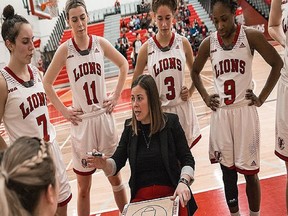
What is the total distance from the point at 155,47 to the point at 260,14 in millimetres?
17743

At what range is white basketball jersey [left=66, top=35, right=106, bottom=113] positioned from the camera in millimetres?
3387

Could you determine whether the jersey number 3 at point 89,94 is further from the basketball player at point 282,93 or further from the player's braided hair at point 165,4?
the basketball player at point 282,93

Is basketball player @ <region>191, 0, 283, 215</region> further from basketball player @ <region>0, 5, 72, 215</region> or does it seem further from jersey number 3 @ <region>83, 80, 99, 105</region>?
basketball player @ <region>0, 5, 72, 215</region>

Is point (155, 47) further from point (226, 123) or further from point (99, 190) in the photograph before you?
point (99, 190)

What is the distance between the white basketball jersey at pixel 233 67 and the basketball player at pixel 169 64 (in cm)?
36

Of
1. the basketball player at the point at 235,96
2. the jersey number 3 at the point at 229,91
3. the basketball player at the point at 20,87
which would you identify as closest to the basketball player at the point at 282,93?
the basketball player at the point at 235,96

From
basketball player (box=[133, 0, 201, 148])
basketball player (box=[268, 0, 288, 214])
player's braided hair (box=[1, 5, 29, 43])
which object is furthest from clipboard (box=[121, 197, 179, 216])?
player's braided hair (box=[1, 5, 29, 43])

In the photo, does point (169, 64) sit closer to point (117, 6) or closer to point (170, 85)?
point (170, 85)

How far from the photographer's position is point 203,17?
22.0 meters

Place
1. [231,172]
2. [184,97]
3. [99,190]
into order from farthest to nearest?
[99,190] → [184,97] → [231,172]

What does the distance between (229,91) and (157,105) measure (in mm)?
651

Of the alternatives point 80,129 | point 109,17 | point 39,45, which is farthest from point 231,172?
point 109,17

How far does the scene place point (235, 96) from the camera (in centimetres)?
313

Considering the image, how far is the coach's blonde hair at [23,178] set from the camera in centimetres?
140
